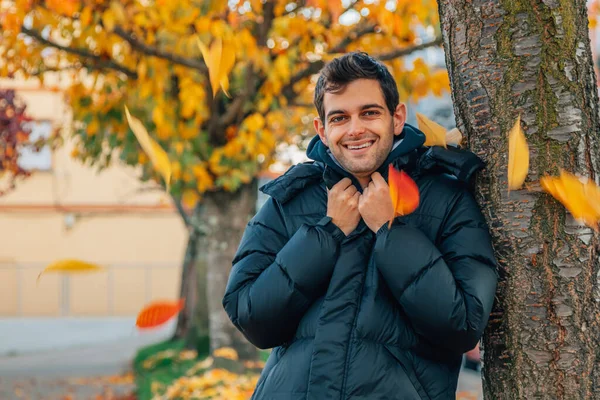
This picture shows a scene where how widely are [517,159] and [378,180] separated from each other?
43 cm

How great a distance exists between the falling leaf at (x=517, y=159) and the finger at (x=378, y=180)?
0.39 metres

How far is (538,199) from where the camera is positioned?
244cm

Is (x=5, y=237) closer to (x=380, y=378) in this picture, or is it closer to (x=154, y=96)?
(x=154, y=96)

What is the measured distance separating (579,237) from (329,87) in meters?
→ 0.87

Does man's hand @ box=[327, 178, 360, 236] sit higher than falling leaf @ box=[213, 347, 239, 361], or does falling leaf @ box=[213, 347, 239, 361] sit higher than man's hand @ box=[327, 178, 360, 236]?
man's hand @ box=[327, 178, 360, 236]

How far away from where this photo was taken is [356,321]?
224 centimetres

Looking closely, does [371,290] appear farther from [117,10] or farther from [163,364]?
[163,364]

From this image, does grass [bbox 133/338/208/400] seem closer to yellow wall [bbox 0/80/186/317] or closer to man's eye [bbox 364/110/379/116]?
man's eye [bbox 364/110/379/116]

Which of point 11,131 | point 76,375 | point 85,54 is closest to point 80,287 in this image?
point 76,375

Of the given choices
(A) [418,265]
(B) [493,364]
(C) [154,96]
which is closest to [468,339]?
(A) [418,265]

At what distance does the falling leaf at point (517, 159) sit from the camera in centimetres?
243

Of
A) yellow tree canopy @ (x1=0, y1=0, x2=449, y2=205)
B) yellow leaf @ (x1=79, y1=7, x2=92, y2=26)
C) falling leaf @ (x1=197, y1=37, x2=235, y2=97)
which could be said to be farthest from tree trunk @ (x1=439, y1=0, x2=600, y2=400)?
yellow leaf @ (x1=79, y1=7, x2=92, y2=26)

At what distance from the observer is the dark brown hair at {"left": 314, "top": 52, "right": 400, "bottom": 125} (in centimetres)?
246

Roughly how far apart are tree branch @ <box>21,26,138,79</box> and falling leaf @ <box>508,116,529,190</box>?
5479mm
